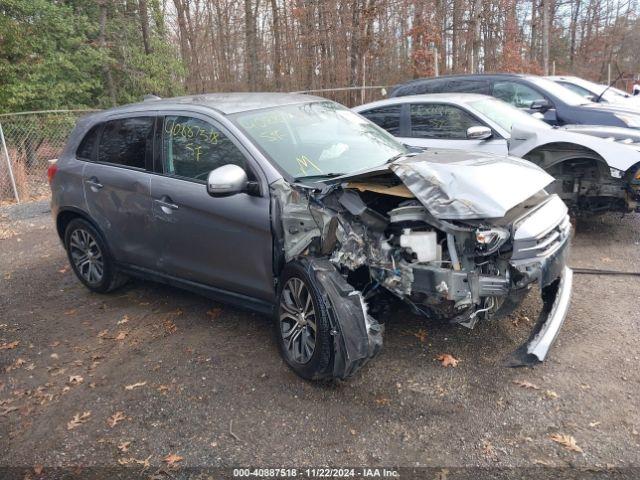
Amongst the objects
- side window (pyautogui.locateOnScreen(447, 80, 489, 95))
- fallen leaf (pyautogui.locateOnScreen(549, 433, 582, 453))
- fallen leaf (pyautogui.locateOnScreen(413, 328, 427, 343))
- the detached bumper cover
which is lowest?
fallen leaf (pyautogui.locateOnScreen(549, 433, 582, 453))

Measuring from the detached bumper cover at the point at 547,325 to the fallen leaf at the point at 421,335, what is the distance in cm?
72

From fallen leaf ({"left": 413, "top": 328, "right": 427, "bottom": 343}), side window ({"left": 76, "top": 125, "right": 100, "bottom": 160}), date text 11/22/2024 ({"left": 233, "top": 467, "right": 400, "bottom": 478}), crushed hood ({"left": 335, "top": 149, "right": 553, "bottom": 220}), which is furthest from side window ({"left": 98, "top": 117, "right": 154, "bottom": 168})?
date text 11/22/2024 ({"left": 233, "top": 467, "right": 400, "bottom": 478})

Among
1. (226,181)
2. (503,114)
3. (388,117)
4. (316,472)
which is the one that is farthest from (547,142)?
(316,472)

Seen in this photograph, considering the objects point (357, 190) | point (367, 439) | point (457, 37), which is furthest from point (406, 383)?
point (457, 37)

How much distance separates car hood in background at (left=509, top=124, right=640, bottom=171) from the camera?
5.47m

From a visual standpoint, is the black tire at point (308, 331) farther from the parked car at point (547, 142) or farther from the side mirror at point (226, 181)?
the parked car at point (547, 142)

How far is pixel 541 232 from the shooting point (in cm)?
328

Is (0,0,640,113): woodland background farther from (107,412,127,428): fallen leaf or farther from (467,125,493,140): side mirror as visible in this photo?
(107,412,127,428): fallen leaf

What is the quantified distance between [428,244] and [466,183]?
43cm

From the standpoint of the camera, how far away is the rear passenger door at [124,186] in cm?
456

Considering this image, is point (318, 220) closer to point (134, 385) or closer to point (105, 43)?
point (134, 385)

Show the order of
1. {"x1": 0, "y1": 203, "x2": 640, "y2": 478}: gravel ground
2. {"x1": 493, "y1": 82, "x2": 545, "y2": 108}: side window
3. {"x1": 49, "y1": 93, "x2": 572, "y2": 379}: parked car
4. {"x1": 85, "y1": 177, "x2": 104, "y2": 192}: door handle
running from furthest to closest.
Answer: {"x1": 493, "y1": 82, "x2": 545, "y2": 108}: side window → {"x1": 85, "y1": 177, "x2": 104, "y2": 192}: door handle → {"x1": 49, "y1": 93, "x2": 572, "y2": 379}: parked car → {"x1": 0, "y1": 203, "x2": 640, "y2": 478}: gravel ground

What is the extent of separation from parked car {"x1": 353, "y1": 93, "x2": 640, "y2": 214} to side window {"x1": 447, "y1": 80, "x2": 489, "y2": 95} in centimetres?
171

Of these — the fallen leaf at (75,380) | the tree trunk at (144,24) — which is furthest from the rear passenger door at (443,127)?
the tree trunk at (144,24)
